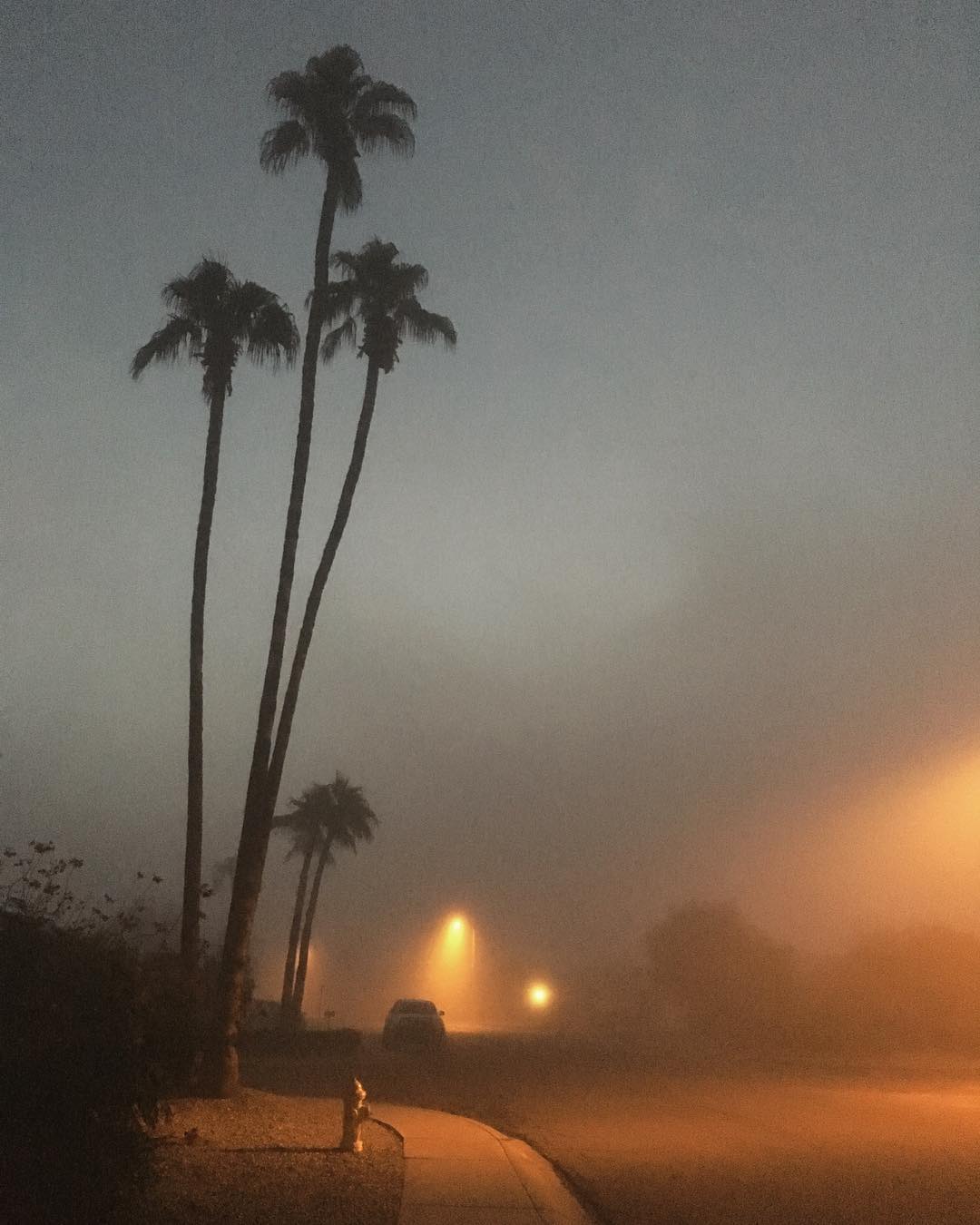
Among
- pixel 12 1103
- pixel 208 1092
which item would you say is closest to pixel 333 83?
pixel 208 1092

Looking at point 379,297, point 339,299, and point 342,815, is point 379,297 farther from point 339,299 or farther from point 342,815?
point 342,815

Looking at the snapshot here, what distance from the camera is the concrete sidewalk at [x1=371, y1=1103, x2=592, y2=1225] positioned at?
10.3 m

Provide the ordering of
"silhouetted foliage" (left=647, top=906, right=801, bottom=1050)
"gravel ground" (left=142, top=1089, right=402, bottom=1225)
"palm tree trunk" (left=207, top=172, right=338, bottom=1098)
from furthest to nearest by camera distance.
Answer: "silhouetted foliage" (left=647, top=906, right=801, bottom=1050), "palm tree trunk" (left=207, top=172, right=338, bottom=1098), "gravel ground" (left=142, top=1089, right=402, bottom=1225)

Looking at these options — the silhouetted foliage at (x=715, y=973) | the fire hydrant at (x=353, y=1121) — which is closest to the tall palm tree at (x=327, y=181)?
the fire hydrant at (x=353, y=1121)

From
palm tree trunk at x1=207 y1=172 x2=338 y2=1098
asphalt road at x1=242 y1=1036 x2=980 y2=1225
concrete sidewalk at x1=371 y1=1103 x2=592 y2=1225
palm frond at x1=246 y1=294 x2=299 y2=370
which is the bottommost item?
concrete sidewalk at x1=371 y1=1103 x2=592 y2=1225

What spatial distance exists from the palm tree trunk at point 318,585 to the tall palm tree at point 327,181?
0.66 m

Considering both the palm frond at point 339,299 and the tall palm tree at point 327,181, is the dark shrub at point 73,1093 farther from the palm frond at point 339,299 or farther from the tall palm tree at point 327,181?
the palm frond at point 339,299

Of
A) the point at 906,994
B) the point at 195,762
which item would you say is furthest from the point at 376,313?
the point at 906,994

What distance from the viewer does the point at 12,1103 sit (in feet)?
28.3

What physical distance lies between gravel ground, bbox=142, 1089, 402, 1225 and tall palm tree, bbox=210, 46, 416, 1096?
3.64 metres

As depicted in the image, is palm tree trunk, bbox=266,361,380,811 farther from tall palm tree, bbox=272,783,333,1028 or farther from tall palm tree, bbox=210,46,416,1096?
tall palm tree, bbox=272,783,333,1028

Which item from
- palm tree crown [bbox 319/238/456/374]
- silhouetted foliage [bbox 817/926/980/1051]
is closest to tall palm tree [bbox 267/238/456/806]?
palm tree crown [bbox 319/238/456/374]

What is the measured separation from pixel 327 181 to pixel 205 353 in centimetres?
406

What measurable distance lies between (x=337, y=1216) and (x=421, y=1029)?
89.4ft
